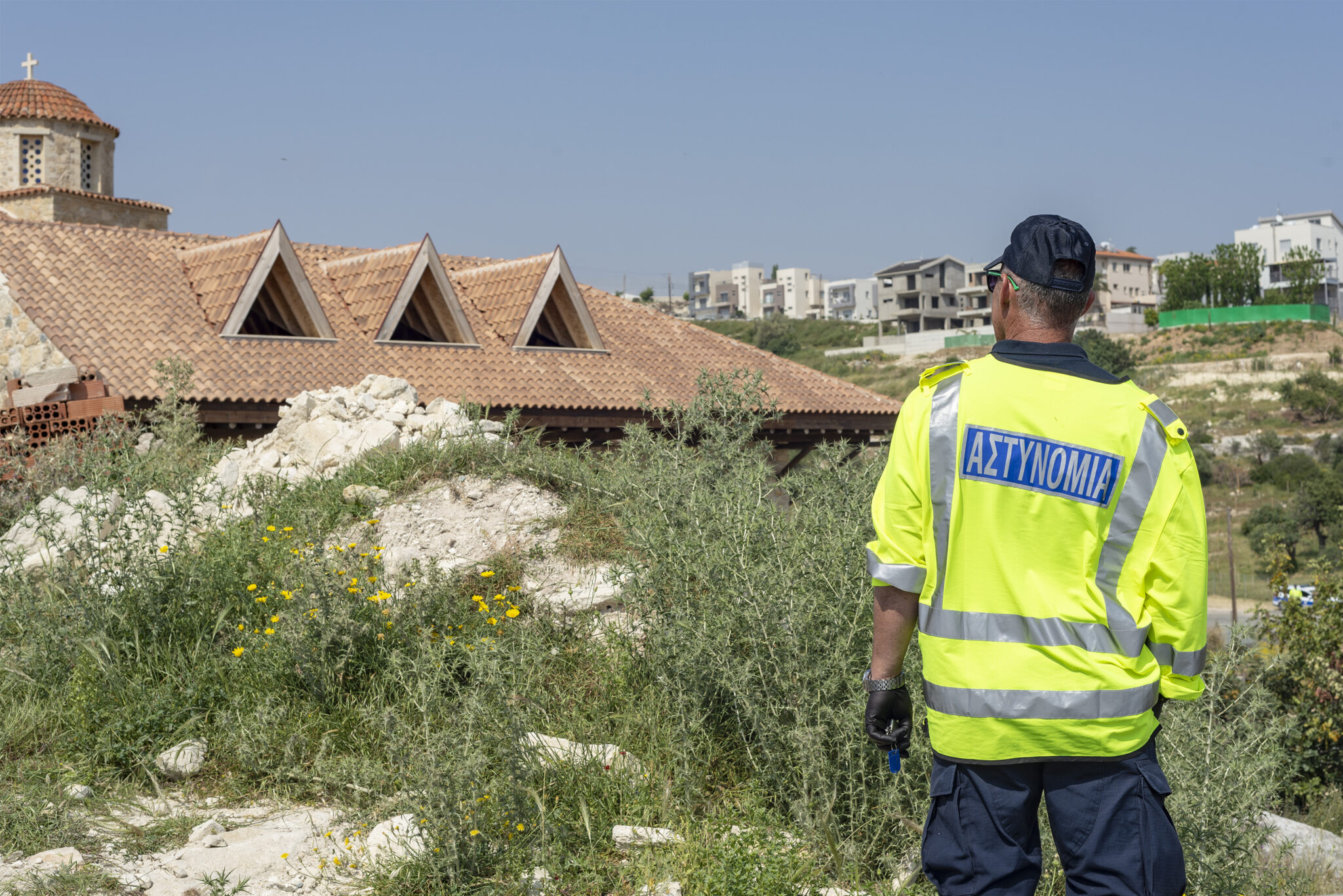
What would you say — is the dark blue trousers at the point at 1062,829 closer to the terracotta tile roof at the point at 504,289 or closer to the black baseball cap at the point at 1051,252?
the black baseball cap at the point at 1051,252

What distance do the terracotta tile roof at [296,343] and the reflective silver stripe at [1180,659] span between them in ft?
31.4

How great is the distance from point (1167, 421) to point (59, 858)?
4.23 metres

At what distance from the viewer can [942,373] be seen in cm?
304

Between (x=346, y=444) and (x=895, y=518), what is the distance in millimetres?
6513

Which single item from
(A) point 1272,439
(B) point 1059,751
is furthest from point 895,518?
(A) point 1272,439

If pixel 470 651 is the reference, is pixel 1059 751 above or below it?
above

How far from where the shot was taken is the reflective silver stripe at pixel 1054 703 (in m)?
2.68

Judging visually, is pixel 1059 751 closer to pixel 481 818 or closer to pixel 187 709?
pixel 481 818

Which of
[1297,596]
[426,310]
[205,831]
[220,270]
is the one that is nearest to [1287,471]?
[1297,596]

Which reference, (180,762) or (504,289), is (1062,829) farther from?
(504,289)

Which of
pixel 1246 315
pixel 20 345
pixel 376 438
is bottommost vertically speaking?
pixel 376 438

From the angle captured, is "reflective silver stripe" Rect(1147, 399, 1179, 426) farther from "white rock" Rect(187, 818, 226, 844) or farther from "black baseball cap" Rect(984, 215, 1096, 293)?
"white rock" Rect(187, 818, 226, 844)

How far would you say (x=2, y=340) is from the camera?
12758mm

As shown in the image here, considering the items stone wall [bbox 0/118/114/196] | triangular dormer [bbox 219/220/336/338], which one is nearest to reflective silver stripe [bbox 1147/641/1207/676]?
triangular dormer [bbox 219/220/336/338]
